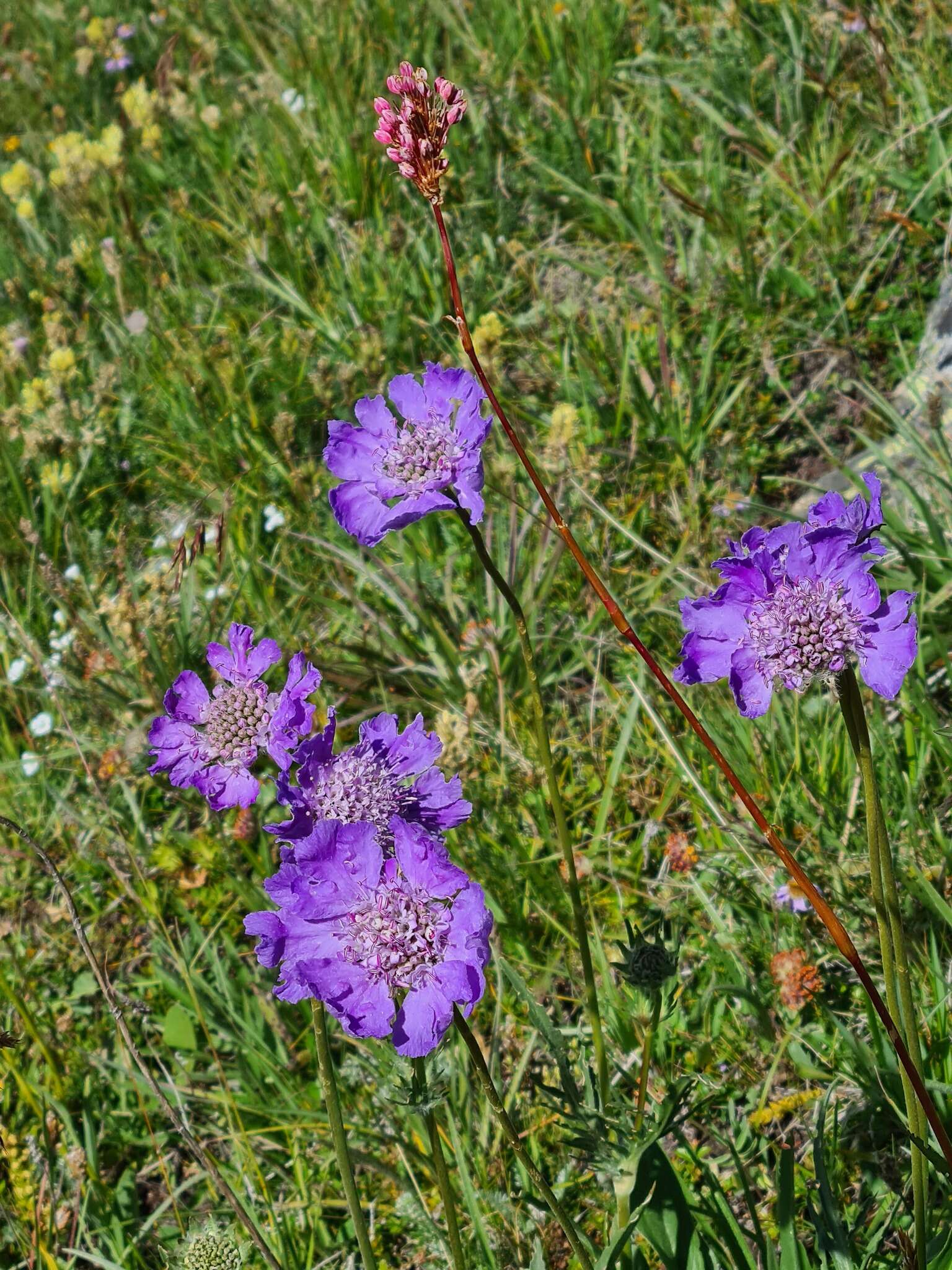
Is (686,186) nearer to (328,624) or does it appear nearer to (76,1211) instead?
(328,624)

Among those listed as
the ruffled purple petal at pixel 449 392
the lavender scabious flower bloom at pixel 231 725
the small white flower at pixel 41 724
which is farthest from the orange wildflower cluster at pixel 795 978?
the small white flower at pixel 41 724

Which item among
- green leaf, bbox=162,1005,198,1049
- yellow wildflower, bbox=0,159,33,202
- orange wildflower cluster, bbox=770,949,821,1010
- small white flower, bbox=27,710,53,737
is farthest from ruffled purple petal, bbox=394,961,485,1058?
yellow wildflower, bbox=0,159,33,202

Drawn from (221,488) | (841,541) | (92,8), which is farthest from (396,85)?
(92,8)

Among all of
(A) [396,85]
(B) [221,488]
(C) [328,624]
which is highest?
(A) [396,85]

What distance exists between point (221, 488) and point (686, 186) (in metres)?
1.86

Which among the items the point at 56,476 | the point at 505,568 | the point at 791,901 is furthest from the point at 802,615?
the point at 56,476

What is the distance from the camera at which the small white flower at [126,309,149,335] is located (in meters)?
4.18

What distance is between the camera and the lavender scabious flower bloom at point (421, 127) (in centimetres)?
127

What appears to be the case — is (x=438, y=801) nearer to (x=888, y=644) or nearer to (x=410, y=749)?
(x=410, y=749)

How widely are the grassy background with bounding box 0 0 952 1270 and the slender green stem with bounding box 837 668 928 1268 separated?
0.33 metres

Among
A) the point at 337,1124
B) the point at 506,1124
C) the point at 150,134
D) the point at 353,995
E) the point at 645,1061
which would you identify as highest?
the point at 150,134

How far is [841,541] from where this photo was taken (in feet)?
4.30

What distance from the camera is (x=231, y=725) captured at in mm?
1672

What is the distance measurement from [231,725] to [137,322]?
3.05 m
